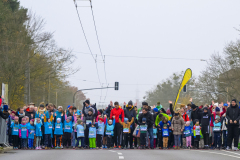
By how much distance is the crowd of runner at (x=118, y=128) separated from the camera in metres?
18.9

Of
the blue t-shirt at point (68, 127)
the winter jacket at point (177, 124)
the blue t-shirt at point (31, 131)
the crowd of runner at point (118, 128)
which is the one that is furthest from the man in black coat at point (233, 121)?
the blue t-shirt at point (31, 131)

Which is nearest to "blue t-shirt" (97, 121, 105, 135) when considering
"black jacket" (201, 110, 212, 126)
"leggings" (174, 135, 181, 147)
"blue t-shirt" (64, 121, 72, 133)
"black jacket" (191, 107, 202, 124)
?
"blue t-shirt" (64, 121, 72, 133)

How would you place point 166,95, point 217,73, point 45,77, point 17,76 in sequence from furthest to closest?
point 166,95, point 217,73, point 45,77, point 17,76

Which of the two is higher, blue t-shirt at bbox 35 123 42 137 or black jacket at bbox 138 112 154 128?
black jacket at bbox 138 112 154 128

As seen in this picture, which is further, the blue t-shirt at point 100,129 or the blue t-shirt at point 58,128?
the blue t-shirt at point 100,129

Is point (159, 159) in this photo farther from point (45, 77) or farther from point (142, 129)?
point (45, 77)

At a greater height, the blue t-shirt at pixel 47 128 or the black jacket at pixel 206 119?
the black jacket at pixel 206 119

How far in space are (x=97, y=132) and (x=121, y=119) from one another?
4.23 ft

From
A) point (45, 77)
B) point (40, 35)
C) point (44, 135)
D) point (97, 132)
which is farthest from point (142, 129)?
point (45, 77)

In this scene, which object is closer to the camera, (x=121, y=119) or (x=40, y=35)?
(x=121, y=119)

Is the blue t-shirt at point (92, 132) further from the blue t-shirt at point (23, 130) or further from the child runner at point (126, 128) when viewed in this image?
the blue t-shirt at point (23, 130)

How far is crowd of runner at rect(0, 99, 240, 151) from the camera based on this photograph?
18.9 m

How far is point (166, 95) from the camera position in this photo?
11581cm

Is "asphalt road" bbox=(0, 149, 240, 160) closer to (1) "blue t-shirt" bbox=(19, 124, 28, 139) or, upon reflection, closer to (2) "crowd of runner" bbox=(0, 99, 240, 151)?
(1) "blue t-shirt" bbox=(19, 124, 28, 139)
